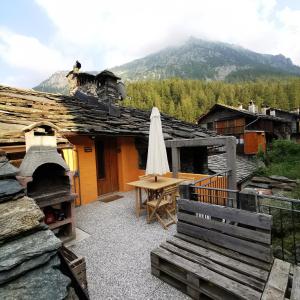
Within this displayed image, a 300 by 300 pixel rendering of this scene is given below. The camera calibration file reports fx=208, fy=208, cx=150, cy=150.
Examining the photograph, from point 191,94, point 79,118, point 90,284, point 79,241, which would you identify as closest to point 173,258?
point 90,284

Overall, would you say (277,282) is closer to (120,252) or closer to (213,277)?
(213,277)

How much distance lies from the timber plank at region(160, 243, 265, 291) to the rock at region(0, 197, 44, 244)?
2249 millimetres

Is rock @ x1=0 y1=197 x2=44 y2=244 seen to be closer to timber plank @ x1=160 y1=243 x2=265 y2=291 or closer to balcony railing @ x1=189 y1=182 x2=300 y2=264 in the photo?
timber plank @ x1=160 y1=243 x2=265 y2=291

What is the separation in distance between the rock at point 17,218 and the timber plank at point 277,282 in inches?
98.9

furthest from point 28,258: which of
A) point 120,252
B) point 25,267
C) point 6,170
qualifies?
point 120,252

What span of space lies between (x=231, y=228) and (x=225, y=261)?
0.45 meters

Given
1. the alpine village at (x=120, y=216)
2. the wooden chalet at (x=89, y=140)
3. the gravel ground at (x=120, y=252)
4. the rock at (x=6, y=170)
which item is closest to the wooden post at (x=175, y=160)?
the alpine village at (x=120, y=216)

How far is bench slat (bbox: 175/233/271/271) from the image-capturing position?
2707 millimetres

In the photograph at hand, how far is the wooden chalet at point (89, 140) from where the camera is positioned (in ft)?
20.9

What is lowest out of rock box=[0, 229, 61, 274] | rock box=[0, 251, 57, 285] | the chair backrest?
the chair backrest

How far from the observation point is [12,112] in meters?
6.51

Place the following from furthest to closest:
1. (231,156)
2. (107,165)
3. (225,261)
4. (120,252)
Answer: (107,165)
(231,156)
(120,252)
(225,261)

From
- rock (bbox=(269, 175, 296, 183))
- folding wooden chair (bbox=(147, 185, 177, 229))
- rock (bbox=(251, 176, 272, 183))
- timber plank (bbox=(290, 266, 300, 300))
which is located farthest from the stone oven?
rock (bbox=(269, 175, 296, 183))

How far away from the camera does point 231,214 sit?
9.87ft
